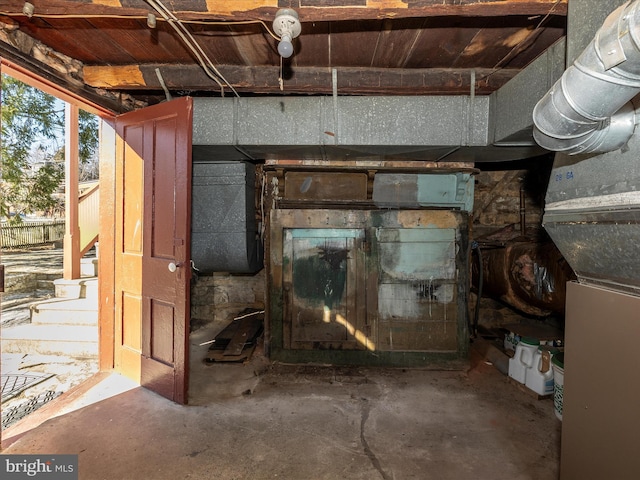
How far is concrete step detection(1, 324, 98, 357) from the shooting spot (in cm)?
393

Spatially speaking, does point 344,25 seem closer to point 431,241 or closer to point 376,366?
point 431,241

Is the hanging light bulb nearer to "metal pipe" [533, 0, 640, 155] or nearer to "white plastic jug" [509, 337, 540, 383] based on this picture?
"metal pipe" [533, 0, 640, 155]

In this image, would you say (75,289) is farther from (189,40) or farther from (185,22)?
(185,22)

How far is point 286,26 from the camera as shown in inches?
54.7

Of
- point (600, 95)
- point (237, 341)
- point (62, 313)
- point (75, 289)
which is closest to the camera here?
point (600, 95)

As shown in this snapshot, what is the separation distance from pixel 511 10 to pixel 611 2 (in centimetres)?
39

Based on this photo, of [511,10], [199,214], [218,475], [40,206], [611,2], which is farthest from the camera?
[40,206]

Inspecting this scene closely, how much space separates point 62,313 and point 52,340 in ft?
1.15

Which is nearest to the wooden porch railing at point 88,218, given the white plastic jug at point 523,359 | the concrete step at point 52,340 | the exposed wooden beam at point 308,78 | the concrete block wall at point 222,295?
the concrete step at point 52,340

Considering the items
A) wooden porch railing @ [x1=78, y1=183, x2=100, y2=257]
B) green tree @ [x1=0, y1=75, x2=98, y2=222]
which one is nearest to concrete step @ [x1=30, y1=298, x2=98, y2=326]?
wooden porch railing @ [x1=78, y1=183, x2=100, y2=257]

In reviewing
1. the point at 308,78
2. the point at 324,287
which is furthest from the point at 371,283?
the point at 308,78

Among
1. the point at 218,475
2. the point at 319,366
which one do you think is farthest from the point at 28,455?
the point at 319,366

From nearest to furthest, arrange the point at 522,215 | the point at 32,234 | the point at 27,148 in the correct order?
the point at 522,215, the point at 27,148, the point at 32,234

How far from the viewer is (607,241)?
1104 mm
